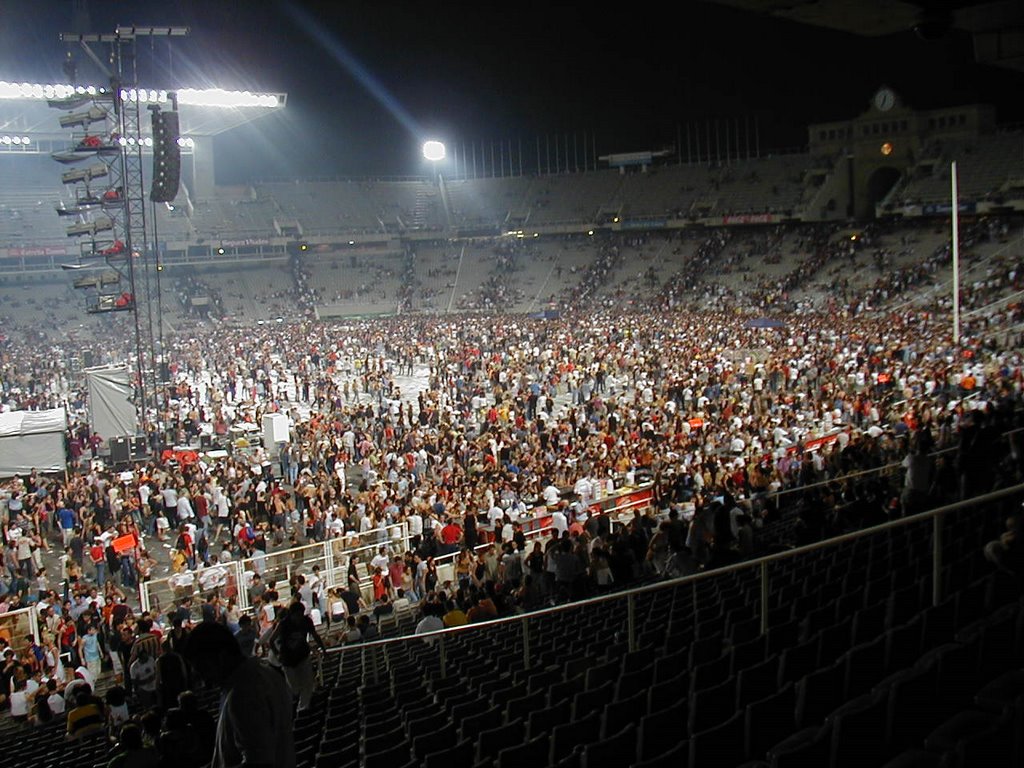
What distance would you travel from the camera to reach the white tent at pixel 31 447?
714 inches

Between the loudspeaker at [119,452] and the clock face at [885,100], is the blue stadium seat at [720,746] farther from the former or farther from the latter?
the clock face at [885,100]

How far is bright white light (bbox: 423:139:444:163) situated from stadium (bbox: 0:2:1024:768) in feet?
45.9

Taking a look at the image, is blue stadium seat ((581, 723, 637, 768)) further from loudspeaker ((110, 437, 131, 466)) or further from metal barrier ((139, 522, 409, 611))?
loudspeaker ((110, 437, 131, 466))

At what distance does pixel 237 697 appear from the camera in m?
2.71

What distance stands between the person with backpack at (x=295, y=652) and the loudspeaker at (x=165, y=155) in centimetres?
2040

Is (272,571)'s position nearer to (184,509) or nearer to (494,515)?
(494,515)

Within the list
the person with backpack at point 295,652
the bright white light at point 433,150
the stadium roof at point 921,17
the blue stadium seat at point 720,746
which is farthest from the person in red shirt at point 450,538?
the bright white light at point 433,150

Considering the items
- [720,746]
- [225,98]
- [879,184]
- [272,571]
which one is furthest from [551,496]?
[225,98]

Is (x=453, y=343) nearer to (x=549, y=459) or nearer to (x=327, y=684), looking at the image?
(x=549, y=459)

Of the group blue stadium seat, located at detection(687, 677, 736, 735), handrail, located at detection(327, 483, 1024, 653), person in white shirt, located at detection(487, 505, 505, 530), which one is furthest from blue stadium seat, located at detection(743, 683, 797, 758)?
person in white shirt, located at detection(487, 505, 505, 530)

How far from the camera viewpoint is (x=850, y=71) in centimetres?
4934

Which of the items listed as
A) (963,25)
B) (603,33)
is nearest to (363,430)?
(963,25)

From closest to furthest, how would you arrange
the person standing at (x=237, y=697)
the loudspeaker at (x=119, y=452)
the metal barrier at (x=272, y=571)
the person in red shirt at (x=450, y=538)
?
the person standing at (x=237, y=697), the metal barrier at (x=272, y=571), the person in red shirt at (x=450, y=538), the loudspeaker at (x=119, y=452)

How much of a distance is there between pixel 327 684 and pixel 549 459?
9.95m
